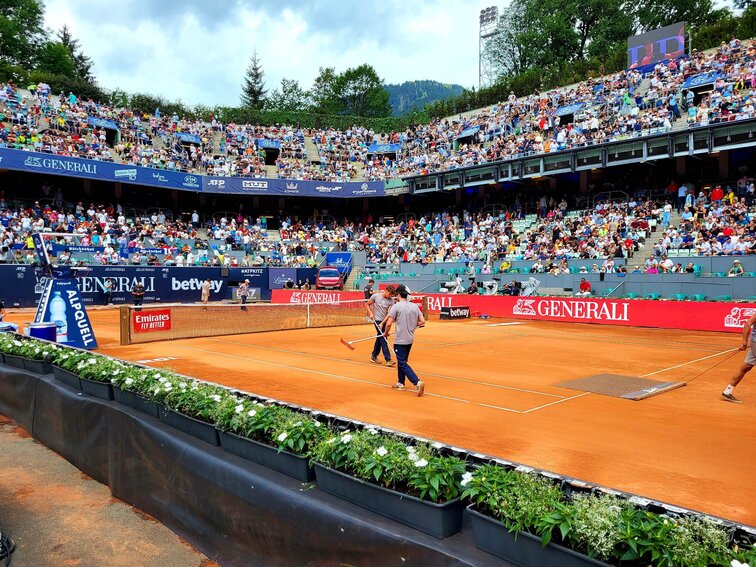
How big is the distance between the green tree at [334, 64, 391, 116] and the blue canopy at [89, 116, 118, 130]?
50.6 meters

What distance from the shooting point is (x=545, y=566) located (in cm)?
327

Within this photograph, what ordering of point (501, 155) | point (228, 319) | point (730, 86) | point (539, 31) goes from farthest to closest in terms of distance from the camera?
point (539, 31), point (501, 155), point (730, 86), point (228, 319)

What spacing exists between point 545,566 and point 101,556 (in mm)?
4439

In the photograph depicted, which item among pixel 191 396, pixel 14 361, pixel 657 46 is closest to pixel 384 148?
pixel 657 46

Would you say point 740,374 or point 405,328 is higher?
point 405,328

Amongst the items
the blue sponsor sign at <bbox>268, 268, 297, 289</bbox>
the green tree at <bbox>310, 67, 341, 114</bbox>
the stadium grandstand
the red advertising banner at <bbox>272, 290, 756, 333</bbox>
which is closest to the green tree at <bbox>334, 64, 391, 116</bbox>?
the green tree at <bbox>310, 67, 341, 114</bbox>

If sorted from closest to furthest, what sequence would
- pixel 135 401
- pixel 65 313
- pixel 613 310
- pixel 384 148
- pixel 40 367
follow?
pixel 135 401 < pixel 40 367 < pixel 65 313 < pixel 613 310 < pixel 384 148

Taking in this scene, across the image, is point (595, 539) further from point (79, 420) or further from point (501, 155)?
point (501, 155)

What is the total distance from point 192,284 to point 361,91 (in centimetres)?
6282

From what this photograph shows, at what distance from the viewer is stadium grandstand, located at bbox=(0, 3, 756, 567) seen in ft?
13.9

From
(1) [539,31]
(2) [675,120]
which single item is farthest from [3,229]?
(1) [539,31]

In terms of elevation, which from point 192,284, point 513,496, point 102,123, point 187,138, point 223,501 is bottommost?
point 223,501

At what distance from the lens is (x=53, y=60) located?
74.4 m

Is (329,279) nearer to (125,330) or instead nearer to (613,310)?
(613,310)
